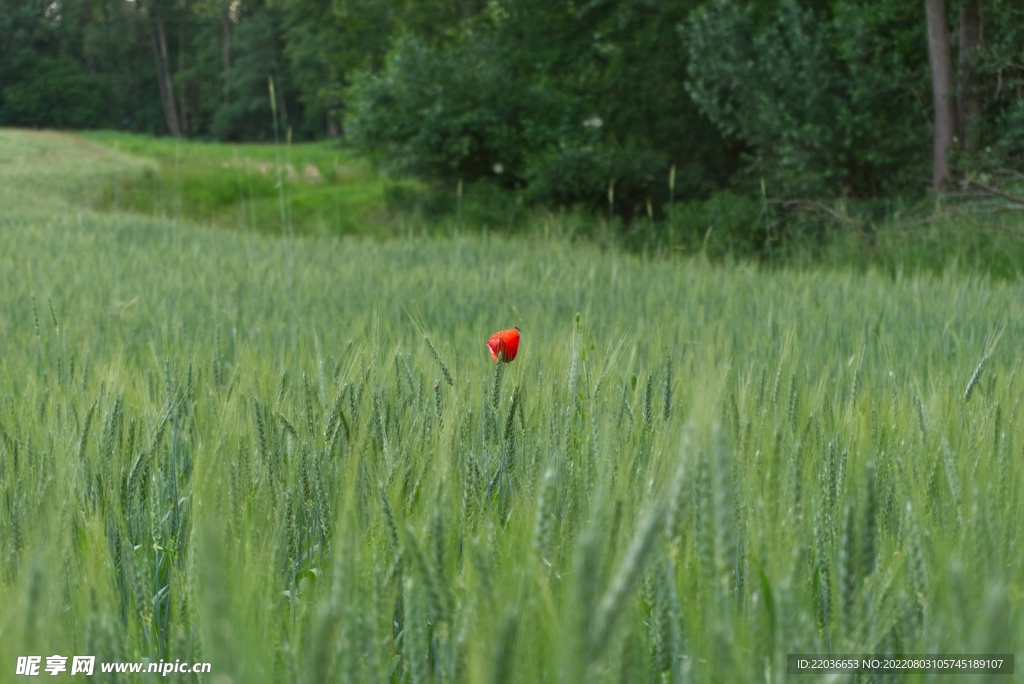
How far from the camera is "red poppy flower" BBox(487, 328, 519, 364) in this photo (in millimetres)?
1411

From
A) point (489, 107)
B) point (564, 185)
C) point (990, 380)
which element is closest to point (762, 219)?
point (564, 185)

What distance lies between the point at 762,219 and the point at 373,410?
9.22 meters

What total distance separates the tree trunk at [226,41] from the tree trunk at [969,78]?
41624 millimetres

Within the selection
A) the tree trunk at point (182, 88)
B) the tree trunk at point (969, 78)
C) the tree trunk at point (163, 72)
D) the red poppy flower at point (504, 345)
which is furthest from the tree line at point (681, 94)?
the tree trunk at point (182, 88)

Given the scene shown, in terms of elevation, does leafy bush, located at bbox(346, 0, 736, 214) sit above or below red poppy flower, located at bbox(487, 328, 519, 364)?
above

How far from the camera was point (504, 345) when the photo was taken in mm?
1433

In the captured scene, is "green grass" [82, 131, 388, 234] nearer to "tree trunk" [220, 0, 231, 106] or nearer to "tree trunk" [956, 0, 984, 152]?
"tree trunk" [956, 0, 984, 152]

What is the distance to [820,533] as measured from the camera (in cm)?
80

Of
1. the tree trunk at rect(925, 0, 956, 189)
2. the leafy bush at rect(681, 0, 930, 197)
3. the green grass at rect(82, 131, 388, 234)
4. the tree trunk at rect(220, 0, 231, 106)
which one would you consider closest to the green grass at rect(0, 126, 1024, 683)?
the tree trunk at rect(925, 0, 956, 189)

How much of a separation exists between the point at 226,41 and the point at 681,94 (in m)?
38.9

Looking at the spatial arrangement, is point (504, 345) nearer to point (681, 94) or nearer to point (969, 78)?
point (969, 78)

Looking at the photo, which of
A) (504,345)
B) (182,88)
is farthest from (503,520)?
(182,88)

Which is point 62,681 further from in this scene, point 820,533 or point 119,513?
point 820,533

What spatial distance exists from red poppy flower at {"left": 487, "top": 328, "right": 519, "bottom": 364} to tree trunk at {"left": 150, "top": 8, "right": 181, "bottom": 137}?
51.0m
